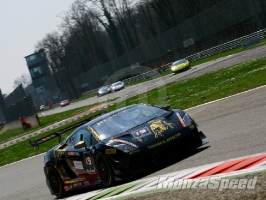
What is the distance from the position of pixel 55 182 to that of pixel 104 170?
6.99ft

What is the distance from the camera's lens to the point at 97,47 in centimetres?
11869

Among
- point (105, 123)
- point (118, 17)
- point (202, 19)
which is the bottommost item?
point (105, 123)

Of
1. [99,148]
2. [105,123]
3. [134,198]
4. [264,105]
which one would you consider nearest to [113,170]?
[99,148]

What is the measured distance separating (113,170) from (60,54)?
126313mm

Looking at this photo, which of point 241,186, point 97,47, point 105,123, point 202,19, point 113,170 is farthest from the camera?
point 97,47

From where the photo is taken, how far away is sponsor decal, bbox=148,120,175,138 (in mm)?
9612

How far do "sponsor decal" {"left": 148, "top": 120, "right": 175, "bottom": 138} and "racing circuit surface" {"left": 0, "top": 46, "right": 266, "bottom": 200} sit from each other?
57 centimetres

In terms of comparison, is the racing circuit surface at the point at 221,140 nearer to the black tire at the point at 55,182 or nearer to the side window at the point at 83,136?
the black tire at the point at 55,182

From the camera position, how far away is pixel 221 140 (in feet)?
34.3

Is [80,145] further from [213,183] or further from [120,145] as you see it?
[213,183]

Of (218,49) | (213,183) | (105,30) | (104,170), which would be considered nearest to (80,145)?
(104,170)

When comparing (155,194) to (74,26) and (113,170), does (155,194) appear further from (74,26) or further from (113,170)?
(74,26)

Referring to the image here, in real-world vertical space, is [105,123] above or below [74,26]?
below

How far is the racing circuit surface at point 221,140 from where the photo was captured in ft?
29.3
